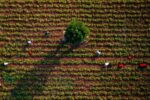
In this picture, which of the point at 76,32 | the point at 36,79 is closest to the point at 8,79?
the point at 36,79

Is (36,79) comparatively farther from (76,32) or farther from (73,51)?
(76,32)

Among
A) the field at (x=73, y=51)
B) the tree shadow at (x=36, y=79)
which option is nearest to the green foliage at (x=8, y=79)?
the field at (x=73, y=51)

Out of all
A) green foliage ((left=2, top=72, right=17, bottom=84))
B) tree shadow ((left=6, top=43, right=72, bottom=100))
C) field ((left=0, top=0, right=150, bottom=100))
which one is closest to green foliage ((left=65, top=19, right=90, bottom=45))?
field ((left=0, top=0, right=150, bottom=100))

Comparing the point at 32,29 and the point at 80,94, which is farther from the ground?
the point at 32,29

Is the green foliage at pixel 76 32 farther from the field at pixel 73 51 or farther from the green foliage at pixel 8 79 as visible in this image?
the green foliage at pixel 8 79

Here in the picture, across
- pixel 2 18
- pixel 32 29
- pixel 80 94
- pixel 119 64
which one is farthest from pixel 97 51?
pixel 2 18

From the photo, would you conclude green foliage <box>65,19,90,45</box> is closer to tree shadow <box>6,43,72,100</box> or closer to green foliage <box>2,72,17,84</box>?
tree shadow <box>6,43,72,100</box>

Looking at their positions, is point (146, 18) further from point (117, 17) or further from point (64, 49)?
point (64, 49)
